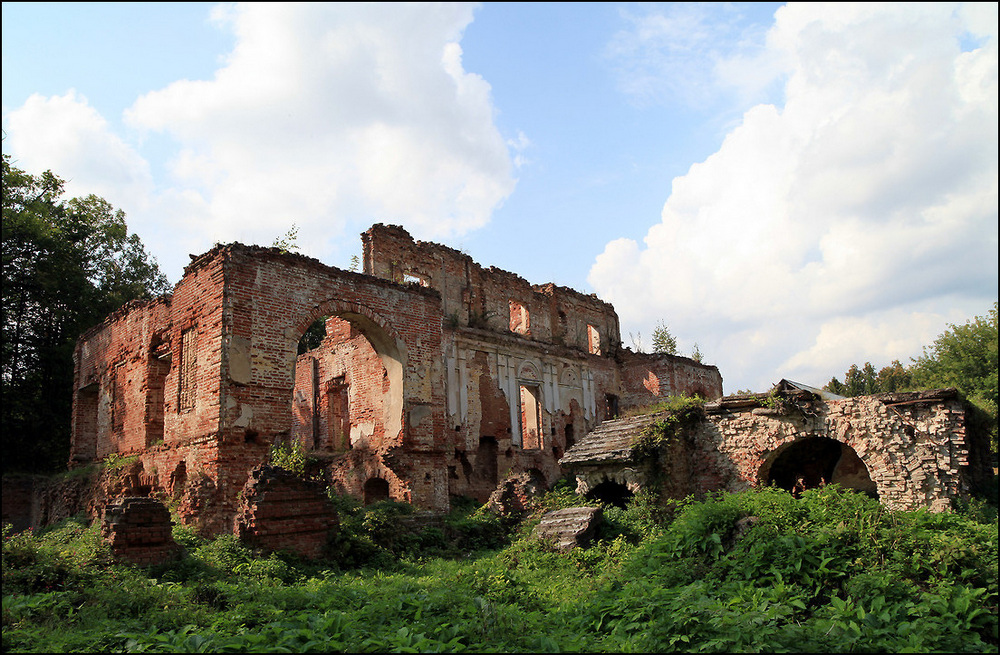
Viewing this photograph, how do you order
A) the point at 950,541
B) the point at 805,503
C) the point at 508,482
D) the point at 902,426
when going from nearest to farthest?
the point at 950,541 → the point at 805,503 → the point at 902,426 → the point at 508,482

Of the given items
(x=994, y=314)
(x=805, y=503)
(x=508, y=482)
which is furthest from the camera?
(x=994, y=314)

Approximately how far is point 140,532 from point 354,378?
361 inches

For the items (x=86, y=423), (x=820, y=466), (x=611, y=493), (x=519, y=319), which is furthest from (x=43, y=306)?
(x=820, y=466)

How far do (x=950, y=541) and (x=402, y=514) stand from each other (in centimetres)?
905

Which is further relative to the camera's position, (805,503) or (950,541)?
(805,503)

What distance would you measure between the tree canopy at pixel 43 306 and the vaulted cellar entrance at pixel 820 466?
21451mm

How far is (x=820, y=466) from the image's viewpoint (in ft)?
49.7

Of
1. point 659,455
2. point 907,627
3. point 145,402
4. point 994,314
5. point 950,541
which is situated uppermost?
point 994,314

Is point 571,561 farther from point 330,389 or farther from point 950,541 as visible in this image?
point 330,389

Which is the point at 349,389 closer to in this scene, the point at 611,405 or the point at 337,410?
the point at 337,410

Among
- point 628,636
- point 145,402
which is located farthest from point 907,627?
point 145,402

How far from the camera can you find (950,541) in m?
7.66

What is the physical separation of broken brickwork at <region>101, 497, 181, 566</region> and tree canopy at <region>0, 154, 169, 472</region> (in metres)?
14.6

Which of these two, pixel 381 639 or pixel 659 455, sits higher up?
pixel 659 455
